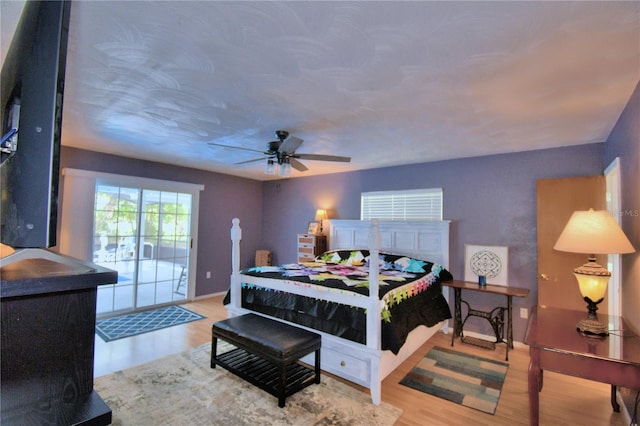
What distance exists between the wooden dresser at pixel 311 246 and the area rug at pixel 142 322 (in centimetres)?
184

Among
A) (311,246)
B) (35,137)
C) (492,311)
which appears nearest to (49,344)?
(35,137)

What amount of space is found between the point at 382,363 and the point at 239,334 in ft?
4.07

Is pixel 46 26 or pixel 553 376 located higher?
pixel 46 26

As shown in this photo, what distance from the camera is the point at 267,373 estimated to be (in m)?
2.79

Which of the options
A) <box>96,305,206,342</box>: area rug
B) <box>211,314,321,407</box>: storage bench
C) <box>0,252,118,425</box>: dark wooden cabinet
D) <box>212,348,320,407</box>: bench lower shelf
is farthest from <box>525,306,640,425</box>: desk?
<box>96,305,206,342</box>: area rug

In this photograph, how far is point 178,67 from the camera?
1907 mm

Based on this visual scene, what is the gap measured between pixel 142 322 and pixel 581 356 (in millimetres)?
4616

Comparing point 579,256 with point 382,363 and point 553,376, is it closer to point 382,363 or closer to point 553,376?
point 553,376

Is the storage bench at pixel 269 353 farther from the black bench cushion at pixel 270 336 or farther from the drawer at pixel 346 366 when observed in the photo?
the drawer at pixel 346 366

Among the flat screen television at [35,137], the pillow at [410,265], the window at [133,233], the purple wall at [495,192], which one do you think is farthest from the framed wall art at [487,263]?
the window at [133,233]

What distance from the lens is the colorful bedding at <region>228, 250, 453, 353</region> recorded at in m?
2.65

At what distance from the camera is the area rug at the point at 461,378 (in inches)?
99.7

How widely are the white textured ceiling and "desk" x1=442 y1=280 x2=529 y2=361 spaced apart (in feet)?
5.37

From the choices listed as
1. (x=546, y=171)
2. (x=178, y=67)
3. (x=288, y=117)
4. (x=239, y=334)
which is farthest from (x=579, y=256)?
(x=178, y=67)
